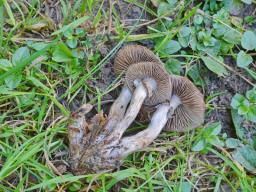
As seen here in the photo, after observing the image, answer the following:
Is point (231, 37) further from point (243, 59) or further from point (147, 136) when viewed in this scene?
point (147, 136)

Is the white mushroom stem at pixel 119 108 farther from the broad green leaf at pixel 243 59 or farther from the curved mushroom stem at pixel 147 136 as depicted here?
the broad green leaf at pixel 243 59

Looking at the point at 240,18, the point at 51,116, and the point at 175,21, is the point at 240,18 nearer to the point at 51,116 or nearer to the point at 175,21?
the point at 175,21

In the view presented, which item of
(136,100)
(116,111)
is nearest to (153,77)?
(136,100)

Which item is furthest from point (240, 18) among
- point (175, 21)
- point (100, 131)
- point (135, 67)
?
point (100, 131)

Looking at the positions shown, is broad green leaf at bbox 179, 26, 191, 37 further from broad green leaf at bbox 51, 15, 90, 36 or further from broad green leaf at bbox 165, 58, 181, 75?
broad green leaf at bbox 51, 15, 90, 36

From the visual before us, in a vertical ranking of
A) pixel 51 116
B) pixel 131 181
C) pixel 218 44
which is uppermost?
pixel 218 44
